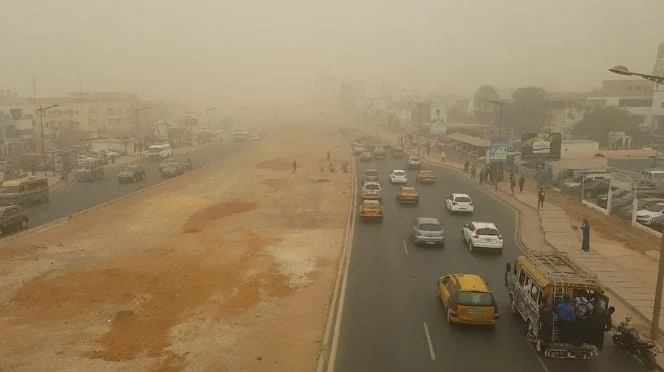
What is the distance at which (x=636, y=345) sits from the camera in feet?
46.5

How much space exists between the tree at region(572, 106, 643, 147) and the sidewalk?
53.0 m

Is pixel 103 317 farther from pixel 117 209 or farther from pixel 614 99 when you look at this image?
pixel 614 99

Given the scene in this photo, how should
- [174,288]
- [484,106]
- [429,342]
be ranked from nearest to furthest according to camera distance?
[429,342], [174,288], [484,106]

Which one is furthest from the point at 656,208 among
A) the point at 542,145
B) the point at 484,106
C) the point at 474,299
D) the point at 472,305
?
the point at 484,106

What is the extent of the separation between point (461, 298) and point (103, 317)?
1129 cm

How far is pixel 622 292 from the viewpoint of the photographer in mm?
19750

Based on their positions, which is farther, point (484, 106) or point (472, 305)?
point (484, 106)

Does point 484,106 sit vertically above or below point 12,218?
above

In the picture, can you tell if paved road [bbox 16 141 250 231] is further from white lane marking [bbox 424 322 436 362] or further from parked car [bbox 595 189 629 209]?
parked car [bbox 595 189 629 209]

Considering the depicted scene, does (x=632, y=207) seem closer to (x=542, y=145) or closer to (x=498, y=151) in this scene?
(x=498, y=151)

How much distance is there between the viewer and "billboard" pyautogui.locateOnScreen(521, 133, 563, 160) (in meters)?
49.2

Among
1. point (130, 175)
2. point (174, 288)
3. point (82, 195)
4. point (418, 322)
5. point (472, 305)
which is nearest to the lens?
point (472, 305)

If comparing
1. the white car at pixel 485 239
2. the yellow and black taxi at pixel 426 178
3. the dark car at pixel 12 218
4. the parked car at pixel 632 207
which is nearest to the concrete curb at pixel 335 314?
the white car at pixel 485 239

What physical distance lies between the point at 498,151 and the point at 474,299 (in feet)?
112
